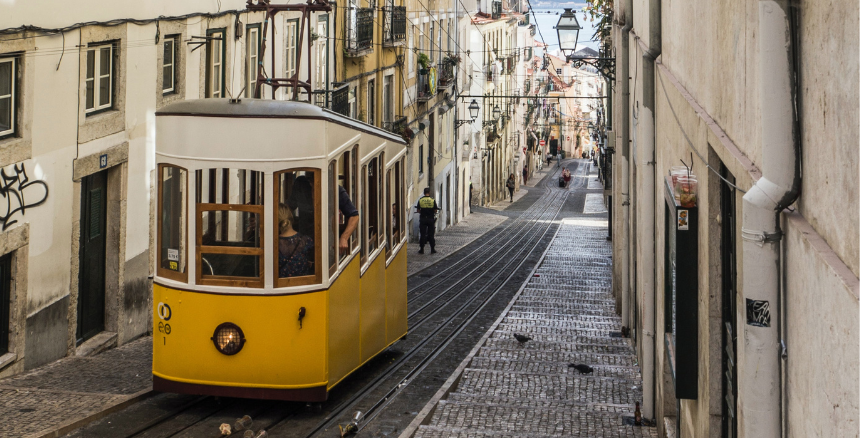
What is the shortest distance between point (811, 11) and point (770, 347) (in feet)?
Result: 3.59

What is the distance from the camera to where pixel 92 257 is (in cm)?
1144

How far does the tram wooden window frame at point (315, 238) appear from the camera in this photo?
7801mm

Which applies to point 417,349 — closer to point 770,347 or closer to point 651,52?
point 651,52

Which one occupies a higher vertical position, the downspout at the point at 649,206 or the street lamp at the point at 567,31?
the street lamp at the point at 567,31

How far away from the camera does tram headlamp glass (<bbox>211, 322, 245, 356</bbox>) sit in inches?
311

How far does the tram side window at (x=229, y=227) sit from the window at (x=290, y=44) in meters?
11.2

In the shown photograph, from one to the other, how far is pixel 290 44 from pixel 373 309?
10.5m

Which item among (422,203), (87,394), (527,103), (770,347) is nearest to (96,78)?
(87,394)

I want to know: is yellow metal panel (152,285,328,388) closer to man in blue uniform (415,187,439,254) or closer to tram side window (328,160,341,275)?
tram side window (328,160,341,275)

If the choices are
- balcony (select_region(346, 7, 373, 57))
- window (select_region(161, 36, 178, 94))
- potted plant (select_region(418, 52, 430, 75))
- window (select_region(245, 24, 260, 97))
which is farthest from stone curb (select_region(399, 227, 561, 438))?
potted plant (select_region(418, 52, 430, 75))

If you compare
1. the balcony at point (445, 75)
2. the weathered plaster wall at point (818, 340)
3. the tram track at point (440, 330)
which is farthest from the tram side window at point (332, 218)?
the balcony at point (445, 75)

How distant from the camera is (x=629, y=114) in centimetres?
1351

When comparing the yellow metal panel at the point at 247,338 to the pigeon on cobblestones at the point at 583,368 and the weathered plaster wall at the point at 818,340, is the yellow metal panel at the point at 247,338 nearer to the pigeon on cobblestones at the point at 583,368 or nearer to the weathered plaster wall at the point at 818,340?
the pigeon on cobblestones at the point at 583,368

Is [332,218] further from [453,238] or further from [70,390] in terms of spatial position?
[453,238]
